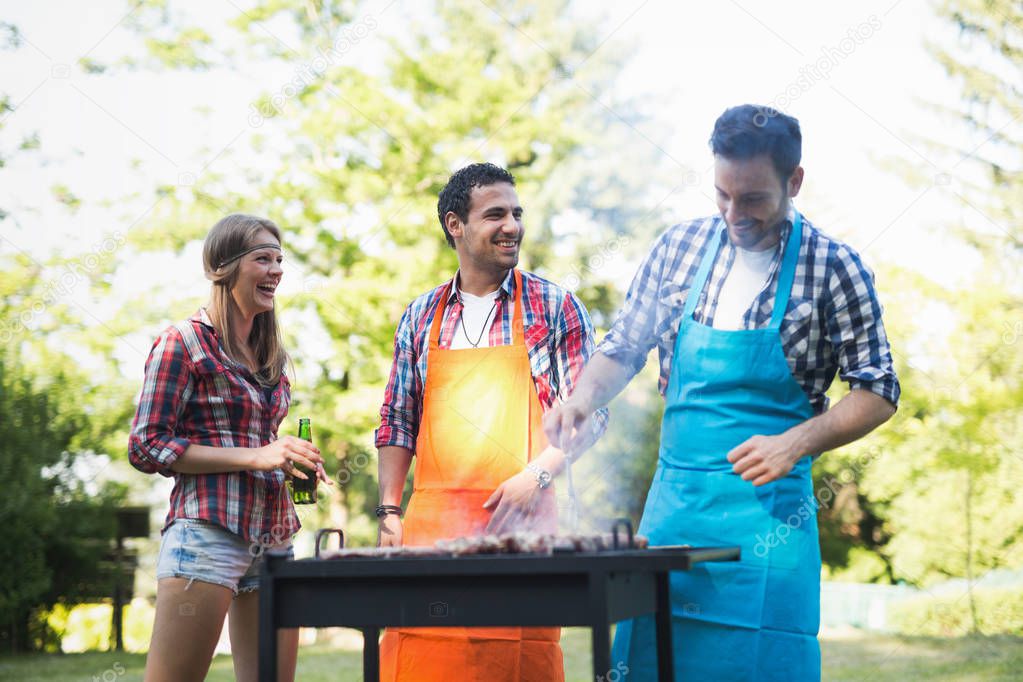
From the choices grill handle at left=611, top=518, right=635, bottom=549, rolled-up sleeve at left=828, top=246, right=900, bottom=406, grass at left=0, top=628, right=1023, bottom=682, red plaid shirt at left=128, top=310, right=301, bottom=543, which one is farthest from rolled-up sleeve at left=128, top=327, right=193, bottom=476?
grass at left=0, top=628, right=1023, bottom=682

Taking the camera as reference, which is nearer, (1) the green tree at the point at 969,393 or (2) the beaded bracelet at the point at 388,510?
(2) the beaded bracelet at the point at 388,510

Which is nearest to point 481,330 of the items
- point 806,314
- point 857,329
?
point 806,314

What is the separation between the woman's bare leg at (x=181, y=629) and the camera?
2580 mm

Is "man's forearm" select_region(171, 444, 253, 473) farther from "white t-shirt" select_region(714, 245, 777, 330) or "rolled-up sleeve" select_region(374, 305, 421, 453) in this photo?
"white t-shirt" select_region(714, 245, 777, 330)

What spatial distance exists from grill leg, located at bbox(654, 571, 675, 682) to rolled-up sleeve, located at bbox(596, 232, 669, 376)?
634mm

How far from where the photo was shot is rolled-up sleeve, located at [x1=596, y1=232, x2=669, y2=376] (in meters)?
2.66

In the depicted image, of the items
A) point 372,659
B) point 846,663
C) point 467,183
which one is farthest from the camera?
point 846,663

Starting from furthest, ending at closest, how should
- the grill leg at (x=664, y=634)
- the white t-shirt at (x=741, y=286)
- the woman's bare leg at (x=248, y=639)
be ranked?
the woman's bare leg at (x=248, y=639) < the white t-shirt at (x=741, y=286) < the grill leg at (x=664, y=634)

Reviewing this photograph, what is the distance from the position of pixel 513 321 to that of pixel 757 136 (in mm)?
1093

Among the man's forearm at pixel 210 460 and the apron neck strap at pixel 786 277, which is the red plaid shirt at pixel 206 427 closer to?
the man's forearm at pixel 210 460

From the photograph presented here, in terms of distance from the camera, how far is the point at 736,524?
235 centimetres

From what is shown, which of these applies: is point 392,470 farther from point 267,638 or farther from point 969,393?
point 969,393

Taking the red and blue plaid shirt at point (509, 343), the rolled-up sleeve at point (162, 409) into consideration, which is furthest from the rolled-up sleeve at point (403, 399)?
the rolled-up sleeve at point (162, 409)

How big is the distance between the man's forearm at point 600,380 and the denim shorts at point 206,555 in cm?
92
